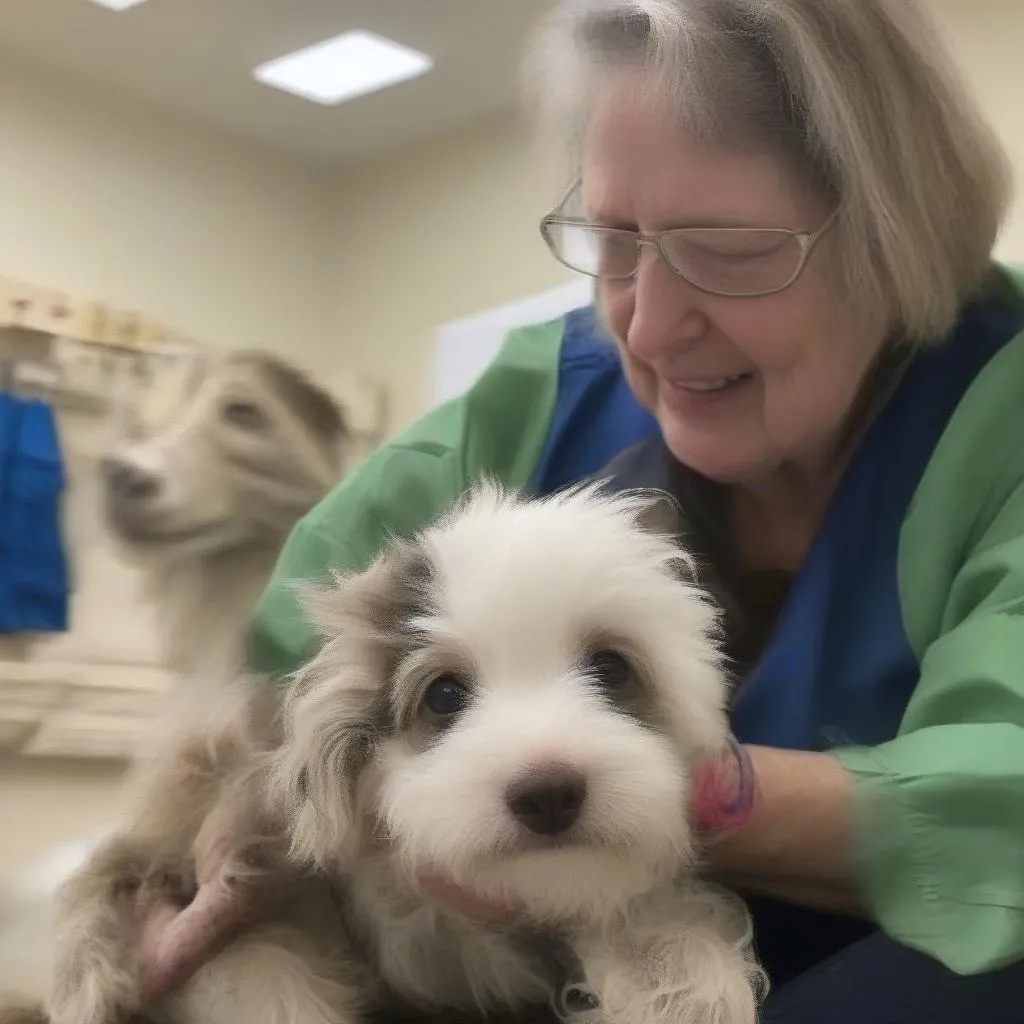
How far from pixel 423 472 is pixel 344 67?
2.11m

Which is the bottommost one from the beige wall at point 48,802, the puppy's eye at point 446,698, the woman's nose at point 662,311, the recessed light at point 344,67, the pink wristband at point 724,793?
the beige wall at point 48,802

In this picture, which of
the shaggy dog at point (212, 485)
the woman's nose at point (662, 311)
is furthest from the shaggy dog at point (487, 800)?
the shaggy dog at point (212, 485)

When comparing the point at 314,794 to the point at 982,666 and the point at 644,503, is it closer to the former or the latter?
the point at 644,503

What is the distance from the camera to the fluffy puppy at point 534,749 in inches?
30.2

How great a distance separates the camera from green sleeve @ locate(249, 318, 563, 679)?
1.20 metres

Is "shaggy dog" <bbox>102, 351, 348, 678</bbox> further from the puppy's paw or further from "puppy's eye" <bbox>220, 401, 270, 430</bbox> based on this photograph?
the puppy's paw

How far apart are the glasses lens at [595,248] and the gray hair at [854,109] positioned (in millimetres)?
136

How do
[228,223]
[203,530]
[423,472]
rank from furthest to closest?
[228,223], [203,530], [423,472]

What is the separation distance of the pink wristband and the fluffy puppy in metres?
0.02

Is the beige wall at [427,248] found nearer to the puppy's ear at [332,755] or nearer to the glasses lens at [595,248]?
the glasses lens at [595,248]

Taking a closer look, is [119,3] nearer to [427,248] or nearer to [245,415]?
[427,248]

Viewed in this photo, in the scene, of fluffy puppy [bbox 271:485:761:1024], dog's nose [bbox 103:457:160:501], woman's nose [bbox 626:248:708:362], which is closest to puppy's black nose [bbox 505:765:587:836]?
fluffy puppy [bbox 271:485:761:1024]

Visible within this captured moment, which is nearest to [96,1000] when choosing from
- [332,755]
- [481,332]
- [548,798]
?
[332,755]

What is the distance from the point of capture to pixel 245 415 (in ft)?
6.13
